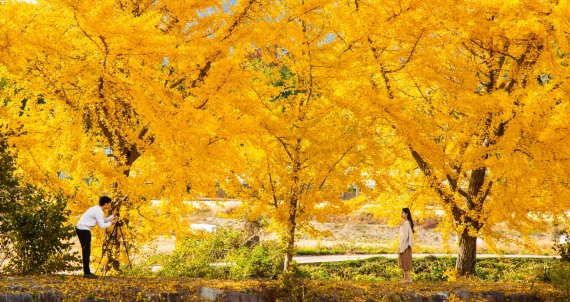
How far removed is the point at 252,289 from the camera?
8094 millimetres

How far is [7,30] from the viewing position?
7469 mm

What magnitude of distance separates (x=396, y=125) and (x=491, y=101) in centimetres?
140

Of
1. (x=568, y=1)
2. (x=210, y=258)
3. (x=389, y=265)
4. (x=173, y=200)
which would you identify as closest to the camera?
(x=568, y=1)

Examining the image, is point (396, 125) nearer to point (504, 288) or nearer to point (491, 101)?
point (491, 101)

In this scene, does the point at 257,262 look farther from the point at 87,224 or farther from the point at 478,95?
the point at 478,95

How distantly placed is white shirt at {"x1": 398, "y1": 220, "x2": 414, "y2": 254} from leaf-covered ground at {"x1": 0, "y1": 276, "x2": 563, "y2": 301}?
0.79m

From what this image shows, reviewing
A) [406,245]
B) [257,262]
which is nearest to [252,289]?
[406,245]

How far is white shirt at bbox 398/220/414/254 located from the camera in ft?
34.0

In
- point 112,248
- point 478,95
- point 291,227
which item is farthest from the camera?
point 112,248

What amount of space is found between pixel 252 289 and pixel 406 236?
3.33 metres

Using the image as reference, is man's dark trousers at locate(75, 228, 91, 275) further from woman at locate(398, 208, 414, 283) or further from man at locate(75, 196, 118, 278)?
woman at locate(398, 208, 414, 283)

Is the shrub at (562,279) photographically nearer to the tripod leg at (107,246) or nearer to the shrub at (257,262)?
the shrub at (257,262)

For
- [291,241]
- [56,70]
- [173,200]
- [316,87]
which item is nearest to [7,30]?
[56,70]

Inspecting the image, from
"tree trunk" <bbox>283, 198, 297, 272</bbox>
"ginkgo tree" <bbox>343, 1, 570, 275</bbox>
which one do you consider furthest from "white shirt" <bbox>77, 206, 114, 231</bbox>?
"ginkgo tree" <bbox>343, 1, 570, 275</bbox>
